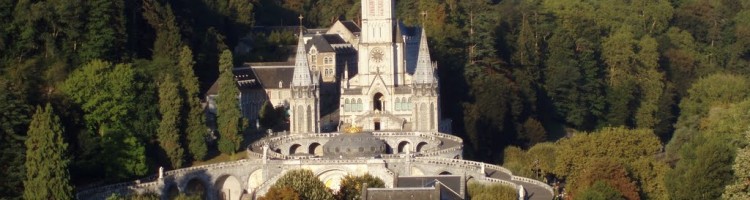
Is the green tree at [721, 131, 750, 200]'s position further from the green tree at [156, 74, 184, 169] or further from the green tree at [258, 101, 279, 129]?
the green tree at [258, 101, 279, 129]

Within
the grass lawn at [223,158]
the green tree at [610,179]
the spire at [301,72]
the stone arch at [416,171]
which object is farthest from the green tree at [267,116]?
the green tree at [610,179]

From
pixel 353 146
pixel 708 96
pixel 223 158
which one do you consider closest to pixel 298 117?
pixel 223 158

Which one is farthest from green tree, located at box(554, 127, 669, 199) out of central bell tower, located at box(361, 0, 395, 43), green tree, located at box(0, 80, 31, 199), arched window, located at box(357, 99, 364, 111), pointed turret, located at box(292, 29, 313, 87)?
green tree, located at box(0, 80, 31, 199)

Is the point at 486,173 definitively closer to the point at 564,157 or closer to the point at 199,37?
the point at 564,157

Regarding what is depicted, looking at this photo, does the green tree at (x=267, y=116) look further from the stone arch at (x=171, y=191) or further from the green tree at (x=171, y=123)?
the stone arch at (x=171, y=191)

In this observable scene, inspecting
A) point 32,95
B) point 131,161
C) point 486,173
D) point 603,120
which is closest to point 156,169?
point 131,161

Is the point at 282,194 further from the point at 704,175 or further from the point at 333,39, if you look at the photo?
the point at 333,39
